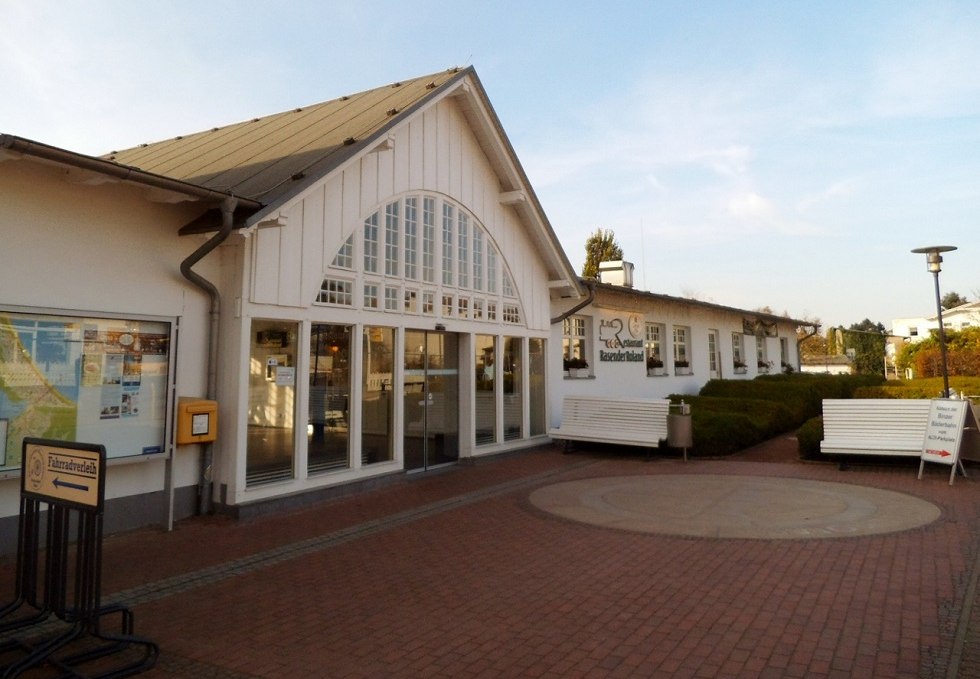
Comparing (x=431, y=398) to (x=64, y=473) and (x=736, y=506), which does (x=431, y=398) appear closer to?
(x=736, y=506)

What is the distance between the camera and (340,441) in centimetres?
926

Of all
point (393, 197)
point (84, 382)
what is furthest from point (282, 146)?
point (84, 382)

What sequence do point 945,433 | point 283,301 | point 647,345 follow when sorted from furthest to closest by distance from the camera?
point 647,345 < point 945,433 < point 283,301

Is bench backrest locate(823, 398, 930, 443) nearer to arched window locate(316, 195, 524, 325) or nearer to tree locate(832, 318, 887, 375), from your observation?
arched window locate(316, 195, 524, 325)

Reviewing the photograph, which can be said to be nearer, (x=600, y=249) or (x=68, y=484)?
(x=68, y=484)

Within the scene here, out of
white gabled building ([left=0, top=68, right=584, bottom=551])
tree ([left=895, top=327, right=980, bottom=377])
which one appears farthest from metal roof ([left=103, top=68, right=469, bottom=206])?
tree ([left=895, top=327, right=980, bottom=377])

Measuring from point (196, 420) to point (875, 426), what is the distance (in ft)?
33.8

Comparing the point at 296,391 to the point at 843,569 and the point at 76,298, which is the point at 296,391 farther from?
the point at 843,569

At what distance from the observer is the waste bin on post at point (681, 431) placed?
12.3 meters

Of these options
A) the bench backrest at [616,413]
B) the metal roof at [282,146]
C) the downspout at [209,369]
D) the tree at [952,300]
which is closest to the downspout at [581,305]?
the bench backrest at [616,413]

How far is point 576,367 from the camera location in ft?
51.1

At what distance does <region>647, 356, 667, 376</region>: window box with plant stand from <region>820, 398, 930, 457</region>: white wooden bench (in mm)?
7579

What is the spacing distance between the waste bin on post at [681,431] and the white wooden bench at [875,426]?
229 cm

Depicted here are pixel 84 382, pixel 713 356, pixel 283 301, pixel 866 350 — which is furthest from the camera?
pixel 866 350
